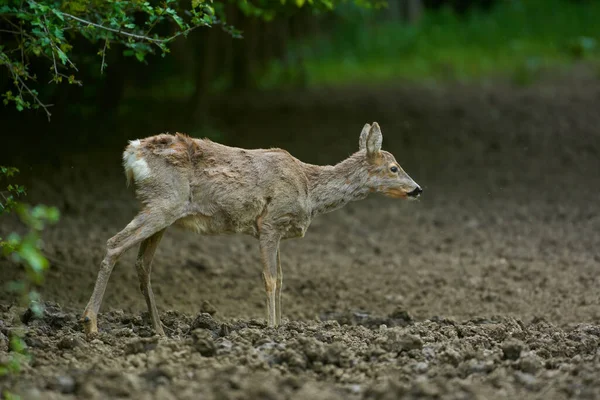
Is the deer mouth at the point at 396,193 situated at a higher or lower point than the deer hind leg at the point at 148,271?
higher

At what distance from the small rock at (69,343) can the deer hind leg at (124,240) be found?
539 millimetres

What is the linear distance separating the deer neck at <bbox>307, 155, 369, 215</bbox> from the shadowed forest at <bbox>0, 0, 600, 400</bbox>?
1100 mm

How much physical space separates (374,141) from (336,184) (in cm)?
49

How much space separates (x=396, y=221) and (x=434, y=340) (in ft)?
19.3

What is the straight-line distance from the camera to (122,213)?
12.2m

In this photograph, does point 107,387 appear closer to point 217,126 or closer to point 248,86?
point 217,126

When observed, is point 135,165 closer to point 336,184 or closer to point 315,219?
point 336,184

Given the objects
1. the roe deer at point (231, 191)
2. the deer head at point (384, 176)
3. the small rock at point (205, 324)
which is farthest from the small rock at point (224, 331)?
the deer head at point (384, 176)

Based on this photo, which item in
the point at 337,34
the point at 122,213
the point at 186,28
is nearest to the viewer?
the point at 186,28

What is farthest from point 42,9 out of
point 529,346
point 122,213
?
point 122,213

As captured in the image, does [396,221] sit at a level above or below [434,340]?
above

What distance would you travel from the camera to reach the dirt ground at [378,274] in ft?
18.9

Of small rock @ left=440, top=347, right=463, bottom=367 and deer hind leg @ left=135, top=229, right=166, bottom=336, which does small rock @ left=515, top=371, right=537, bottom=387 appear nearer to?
small rock @ left=440, top=347, right=463, bottom=367

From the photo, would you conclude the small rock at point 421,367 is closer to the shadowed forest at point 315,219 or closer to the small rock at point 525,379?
the shadowed forest at point 315,219
